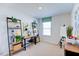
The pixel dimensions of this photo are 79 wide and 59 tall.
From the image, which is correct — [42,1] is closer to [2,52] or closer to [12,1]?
[12,1]

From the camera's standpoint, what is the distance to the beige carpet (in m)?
1.16

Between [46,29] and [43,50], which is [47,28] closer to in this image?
[46,29]

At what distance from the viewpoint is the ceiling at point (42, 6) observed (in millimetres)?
1110

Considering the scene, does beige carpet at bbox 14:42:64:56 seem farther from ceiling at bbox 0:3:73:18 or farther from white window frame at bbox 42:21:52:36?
ceiling at bbox 0:3:73:18

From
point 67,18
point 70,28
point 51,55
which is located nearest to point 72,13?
point 67,18

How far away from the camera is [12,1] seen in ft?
3.61

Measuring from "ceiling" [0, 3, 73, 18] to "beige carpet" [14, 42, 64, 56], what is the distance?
1.57ft

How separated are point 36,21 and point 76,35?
616 millimetres

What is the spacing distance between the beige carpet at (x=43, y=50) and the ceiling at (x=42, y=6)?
48 centimetres

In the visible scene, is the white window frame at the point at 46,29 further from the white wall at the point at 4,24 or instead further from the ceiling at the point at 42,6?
the white wall at the point at 4,24

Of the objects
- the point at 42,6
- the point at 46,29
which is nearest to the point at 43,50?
the point at 46,29

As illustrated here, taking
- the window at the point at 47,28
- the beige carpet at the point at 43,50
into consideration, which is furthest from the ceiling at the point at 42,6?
the beige carpet at the point at 43,50

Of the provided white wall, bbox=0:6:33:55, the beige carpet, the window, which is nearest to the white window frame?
the window

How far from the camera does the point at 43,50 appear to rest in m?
1.24
